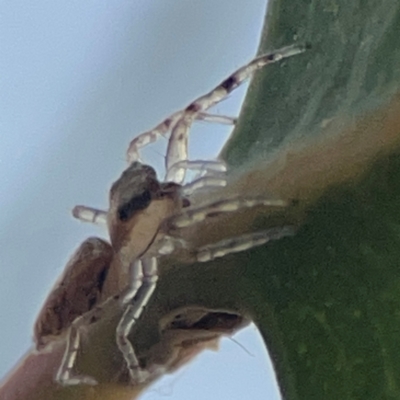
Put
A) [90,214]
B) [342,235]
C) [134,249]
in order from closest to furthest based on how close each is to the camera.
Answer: [342,235]
[134,249]
[90,214]

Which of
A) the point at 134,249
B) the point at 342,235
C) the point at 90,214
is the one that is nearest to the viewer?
the point at 342,235

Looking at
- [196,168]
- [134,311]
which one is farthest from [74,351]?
[196,168]

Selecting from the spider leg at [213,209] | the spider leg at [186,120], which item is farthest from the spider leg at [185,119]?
the spider leg at [213,209]

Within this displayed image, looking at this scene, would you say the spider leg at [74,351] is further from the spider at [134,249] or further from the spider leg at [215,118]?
the spider leg at [215,118]

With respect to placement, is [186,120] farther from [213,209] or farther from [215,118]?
[213,209]

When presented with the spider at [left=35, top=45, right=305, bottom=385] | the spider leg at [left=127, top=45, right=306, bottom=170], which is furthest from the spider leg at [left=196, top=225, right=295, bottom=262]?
the spider leg at [left=127, top=45, right=306, bottom=170]

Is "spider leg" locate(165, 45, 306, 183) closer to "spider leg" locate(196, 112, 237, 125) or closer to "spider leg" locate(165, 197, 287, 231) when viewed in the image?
"spider leg" locate(196, 112, 237, 125)

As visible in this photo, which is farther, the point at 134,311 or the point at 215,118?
the point at 215,118
